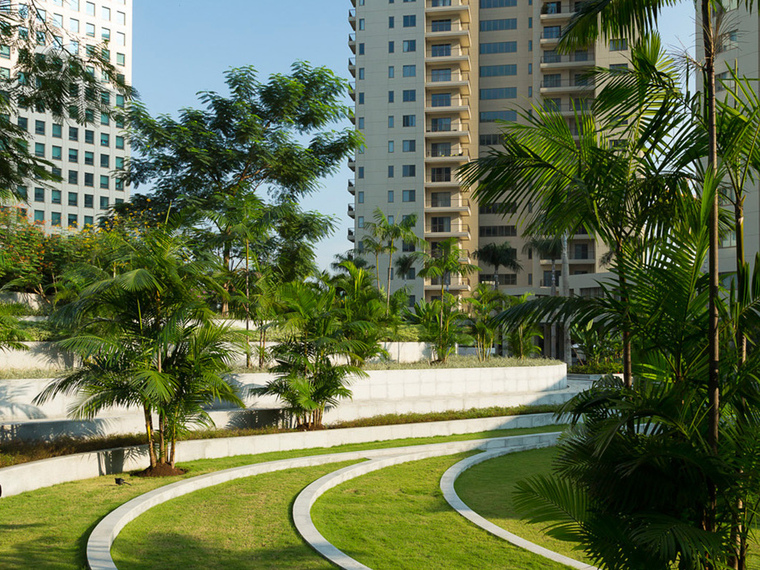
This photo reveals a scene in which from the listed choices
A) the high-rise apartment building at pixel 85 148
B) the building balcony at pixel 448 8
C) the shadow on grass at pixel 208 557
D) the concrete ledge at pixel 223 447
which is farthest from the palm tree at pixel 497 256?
the shadow on grass at pixel 208 557

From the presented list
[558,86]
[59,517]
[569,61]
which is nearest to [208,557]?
[59,517]

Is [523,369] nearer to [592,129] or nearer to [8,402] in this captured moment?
[8,402]

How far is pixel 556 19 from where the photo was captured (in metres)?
64.2

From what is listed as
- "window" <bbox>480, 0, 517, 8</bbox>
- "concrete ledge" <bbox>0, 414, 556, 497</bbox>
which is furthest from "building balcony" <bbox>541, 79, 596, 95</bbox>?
"concrete ledge" <bbox>0, 414, 556, 497</bbox>

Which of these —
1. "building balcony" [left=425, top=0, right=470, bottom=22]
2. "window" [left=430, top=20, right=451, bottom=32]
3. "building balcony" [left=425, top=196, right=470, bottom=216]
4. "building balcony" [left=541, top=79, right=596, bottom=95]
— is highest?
"building balcony" [left=425, top=0, right=470, bottom=22]

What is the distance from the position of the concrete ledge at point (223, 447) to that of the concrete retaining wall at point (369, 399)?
1.21 m

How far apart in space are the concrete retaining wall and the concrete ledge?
121 centimetres

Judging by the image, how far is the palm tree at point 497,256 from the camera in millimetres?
59812

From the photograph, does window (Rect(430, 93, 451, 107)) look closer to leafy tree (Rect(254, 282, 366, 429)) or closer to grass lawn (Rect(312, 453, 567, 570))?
leafy tree (Rect(254, 282, 366, 429))

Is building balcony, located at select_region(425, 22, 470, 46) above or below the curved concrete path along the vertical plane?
above

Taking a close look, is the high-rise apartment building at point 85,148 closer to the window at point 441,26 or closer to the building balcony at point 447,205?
the window at point 441,26

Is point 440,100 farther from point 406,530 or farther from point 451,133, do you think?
point 406,530

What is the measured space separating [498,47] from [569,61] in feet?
26.7

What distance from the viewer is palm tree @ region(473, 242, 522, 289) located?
59.8 metres
